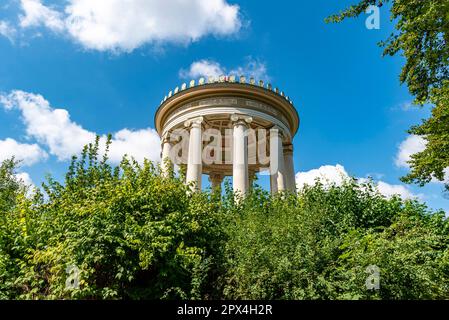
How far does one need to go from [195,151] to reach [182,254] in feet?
50.8

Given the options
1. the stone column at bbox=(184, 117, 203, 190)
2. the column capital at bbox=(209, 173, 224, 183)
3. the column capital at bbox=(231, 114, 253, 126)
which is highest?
the column capital at bbox=(231, 114, 253, 126)

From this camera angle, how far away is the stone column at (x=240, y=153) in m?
22.6

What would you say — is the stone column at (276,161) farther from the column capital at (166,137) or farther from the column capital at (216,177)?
the column capital at (216,177)

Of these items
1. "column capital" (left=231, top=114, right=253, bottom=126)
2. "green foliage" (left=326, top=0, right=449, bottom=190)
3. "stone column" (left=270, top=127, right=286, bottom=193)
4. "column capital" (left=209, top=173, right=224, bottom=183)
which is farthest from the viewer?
"column capital" (left=209, top=173, right=224, bottom=183)

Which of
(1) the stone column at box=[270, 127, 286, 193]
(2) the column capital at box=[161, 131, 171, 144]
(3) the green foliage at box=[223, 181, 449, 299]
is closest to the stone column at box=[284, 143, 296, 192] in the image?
(1) the stone column at box=[270, 127, 286, 193]

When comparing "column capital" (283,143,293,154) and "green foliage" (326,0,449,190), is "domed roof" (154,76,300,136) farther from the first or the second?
"green foliage" (326,0,449,190)

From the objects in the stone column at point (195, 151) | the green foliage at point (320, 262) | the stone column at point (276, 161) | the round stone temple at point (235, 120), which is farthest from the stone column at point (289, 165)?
the green foliage at point (320, 262)

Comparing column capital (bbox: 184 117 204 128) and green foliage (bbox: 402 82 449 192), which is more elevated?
column capital (bbox: 184 117 204 128)

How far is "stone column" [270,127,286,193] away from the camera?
83.2 ft

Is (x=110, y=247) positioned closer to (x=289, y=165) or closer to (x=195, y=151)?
(x=195, y=151)

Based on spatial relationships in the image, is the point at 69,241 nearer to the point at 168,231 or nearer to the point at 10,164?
the point at 168,231

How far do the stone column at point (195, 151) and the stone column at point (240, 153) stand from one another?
2.32 m

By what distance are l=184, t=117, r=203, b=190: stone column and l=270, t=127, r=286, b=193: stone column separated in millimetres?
5349
